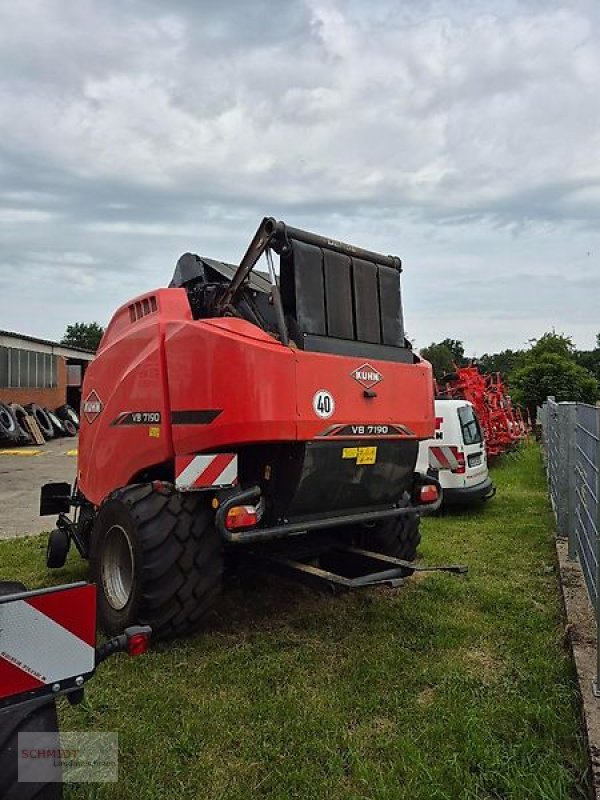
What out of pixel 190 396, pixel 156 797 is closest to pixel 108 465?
pixel 190 396

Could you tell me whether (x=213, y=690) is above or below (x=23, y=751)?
below

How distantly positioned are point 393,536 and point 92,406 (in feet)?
8.66

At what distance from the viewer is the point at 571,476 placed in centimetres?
612

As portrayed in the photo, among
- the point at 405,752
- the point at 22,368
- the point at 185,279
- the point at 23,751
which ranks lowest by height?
the point at 405,752

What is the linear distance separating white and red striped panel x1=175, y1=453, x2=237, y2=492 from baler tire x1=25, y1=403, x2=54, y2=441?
21661 millimetres

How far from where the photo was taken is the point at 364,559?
487 cm

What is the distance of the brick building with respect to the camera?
2448cm

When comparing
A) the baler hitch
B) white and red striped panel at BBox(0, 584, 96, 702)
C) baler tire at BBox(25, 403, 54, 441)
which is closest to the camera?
white and red striped panel at BBox(0, 584, 96, 702)

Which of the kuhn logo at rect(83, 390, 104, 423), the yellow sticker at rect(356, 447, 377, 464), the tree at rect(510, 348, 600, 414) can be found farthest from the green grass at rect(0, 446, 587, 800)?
the tree at rect(510, 348, 600, 414)

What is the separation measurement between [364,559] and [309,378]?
1.64 m

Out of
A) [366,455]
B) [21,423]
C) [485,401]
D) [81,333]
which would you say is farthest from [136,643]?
[81,333]

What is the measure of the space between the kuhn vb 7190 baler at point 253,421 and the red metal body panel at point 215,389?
1 centimetres

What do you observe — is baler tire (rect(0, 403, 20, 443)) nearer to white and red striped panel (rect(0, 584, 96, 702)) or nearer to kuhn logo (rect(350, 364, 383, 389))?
kuhn logo (rect(350, 364, 383, 389))

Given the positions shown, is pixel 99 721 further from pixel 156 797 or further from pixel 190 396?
pixel 190 396
